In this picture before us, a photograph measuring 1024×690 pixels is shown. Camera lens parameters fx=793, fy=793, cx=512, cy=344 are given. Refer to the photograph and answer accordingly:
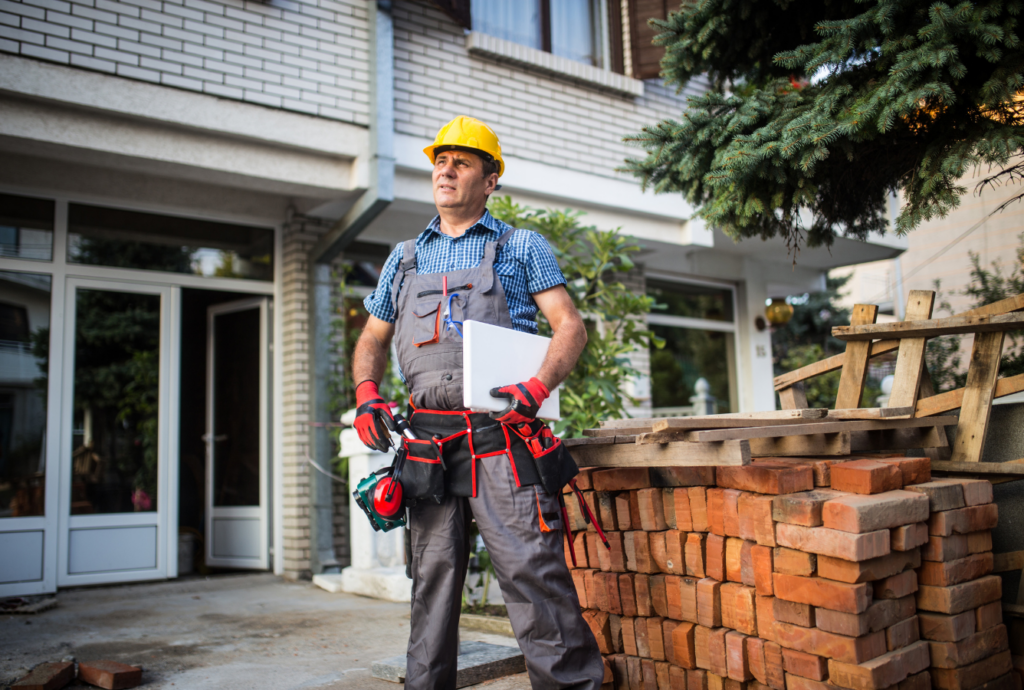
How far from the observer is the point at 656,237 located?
8.37m

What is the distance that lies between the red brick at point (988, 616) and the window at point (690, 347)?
21.6ft

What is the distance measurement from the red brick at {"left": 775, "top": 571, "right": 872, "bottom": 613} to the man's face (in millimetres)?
1692

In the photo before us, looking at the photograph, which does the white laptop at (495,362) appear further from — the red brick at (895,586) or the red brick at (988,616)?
the red brick at (988,616)

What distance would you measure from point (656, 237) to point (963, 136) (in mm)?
4975

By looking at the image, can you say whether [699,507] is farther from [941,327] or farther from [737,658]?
[941,327]

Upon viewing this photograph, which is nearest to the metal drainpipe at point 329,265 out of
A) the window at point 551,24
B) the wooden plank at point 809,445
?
the window at point 551,24

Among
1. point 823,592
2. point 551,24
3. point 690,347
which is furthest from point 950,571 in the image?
point 690,347

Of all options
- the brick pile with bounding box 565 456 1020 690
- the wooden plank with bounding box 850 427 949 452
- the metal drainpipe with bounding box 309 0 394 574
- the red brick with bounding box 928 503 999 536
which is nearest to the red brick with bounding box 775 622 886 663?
the brick pile with bounding box 565 456 1020 690

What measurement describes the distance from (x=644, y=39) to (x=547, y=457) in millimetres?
6871

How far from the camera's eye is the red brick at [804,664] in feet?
8.04

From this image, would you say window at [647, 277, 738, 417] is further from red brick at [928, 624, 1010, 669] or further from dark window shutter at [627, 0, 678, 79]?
red brick at [928, 624, 1010, 669]

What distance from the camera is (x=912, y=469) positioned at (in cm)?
281

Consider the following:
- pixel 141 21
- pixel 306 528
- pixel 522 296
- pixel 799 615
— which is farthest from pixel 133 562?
pixel 799 615

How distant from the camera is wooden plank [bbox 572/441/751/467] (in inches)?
97.0
